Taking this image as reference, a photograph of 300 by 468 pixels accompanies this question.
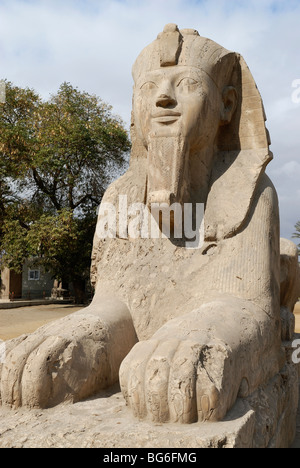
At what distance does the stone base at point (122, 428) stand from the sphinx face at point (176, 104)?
4.37ft

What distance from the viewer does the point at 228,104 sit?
2943 millimetres

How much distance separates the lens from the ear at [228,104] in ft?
9.42

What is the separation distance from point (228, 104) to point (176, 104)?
543mm

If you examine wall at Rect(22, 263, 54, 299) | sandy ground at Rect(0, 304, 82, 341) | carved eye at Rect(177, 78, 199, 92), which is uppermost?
carved eye at Rect(177, 78, 199, 92)

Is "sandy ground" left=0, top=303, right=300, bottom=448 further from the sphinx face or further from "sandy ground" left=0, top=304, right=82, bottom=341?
"sandy ground" left=0, top=304, right=82, bottom=341

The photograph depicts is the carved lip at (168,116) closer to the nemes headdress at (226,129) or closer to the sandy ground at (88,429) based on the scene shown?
the nemes headdress at (226,129)

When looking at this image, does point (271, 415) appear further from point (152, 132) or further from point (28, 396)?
point (152, 132)

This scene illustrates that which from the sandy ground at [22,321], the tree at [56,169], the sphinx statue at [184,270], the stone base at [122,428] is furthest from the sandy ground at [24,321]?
the stone base at [122,428]

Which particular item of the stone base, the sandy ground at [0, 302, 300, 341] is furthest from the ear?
the sandy ground at [0, 302, 300, 341]

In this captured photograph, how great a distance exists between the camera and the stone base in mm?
1548

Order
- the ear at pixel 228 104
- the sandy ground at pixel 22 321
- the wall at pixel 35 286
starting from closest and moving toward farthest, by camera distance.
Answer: the ear at pixel 228 104, the sandy ground at pixel 22 321, the wall at pixel 35 286

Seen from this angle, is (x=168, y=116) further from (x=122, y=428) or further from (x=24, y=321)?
(x=24, y=321)

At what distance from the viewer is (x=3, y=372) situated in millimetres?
1999

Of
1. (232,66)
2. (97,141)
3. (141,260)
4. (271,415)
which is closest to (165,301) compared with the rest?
(141,260)
